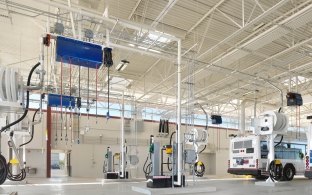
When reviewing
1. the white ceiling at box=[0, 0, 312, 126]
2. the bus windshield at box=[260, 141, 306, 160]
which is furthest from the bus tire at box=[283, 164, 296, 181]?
the white ceiling at box=[0, 0, 312, 126]

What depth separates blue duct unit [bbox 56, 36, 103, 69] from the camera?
644 centimetres

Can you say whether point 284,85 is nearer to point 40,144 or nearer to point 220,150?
point 220,150

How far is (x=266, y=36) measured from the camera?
9.88 meters

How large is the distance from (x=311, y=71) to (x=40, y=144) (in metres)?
16.2

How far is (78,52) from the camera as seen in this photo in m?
6.56

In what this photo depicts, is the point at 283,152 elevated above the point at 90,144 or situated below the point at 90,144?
above

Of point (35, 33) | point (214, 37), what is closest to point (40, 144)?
point (35, 33)

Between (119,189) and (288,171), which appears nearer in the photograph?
(119,189)

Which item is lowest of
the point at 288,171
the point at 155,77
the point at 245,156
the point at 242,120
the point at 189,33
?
the point at 288,171

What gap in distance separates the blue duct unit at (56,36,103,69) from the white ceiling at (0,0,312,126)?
151cm

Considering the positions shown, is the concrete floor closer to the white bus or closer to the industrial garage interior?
the industrial garage interior

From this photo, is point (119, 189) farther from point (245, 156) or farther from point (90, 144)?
point (90, 144)

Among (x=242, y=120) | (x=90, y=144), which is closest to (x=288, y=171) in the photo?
(x=242, y=120)

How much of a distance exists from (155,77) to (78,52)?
34.9 ft
